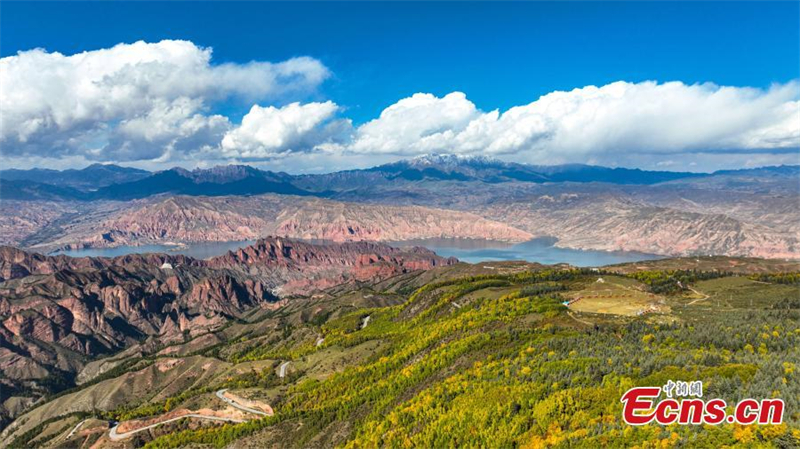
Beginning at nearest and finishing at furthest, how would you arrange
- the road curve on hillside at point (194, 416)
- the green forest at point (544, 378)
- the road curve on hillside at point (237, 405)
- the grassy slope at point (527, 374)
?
1. the green forest at point (544, 378)
2. the grassy slope at point (527, 374)
3. the road curve on hillside at point (194, 416)
4. the road curve on hillside at point (237, 405)

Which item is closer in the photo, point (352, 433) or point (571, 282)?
point (352, 433)

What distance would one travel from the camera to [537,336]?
3612 inches

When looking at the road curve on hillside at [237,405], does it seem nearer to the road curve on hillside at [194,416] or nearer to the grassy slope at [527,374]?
the road curve on hillside at [194,416]

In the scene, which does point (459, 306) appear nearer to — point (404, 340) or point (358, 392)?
point (404, 340)

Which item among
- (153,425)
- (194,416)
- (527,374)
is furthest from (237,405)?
(527,374)

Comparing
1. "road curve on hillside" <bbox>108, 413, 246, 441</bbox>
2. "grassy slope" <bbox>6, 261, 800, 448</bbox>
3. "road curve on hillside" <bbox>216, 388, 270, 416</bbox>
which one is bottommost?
"road curve on hillside" <bbox>108, 413, 246, 441</bbox>

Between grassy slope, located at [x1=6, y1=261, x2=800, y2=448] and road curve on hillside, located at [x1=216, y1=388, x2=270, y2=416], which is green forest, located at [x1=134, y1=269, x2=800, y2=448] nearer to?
grassy slope, located at [x1=6, y1=261, x2=800, y2=448]

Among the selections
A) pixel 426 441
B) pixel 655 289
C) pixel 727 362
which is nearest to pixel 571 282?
pixel 655 289

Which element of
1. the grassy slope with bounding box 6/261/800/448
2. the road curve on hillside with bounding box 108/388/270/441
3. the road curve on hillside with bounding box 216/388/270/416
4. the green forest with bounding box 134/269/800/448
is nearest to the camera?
the green forest with bounding box 134/269/800/448

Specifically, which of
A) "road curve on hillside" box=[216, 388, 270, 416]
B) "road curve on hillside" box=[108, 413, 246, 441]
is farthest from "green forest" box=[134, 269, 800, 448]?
"road curve on hillside" box=[108, 413, 246, 441]

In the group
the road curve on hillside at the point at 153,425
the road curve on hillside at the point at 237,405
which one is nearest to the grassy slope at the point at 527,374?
the road curve on hillside at the point at 237,405

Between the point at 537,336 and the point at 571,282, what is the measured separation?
65449 mm

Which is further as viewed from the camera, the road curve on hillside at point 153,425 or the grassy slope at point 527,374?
the road curve on hillside at point 153,425

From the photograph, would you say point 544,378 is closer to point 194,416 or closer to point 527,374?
point 527,374
